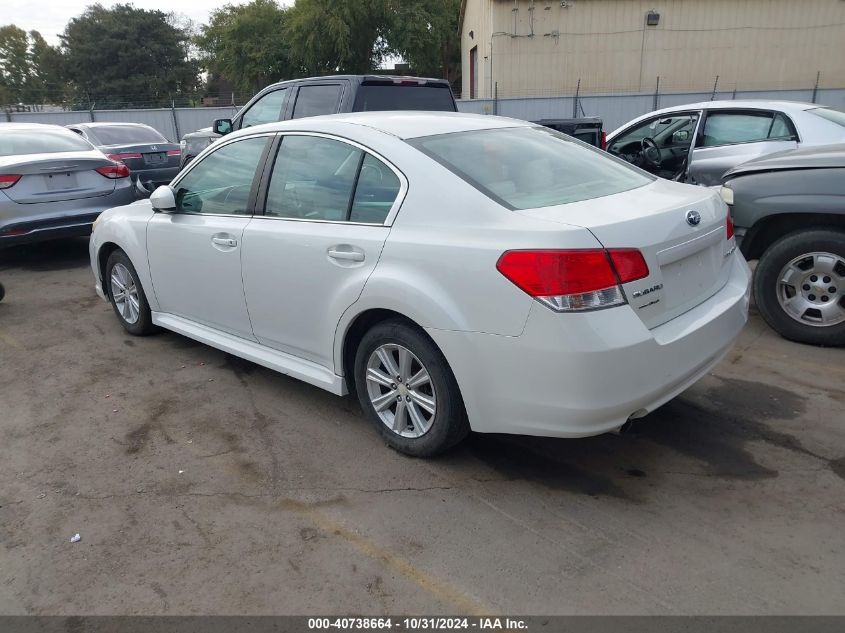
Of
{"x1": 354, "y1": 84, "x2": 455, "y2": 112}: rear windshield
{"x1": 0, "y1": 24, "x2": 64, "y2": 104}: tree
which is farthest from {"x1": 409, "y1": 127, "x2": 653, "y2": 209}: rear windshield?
{"x1": 0, "y1": 24, "x2": 64, "y2": 104}: tree

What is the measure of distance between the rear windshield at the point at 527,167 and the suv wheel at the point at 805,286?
5.30 feet

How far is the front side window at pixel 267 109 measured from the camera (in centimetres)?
834

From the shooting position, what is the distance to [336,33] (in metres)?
34.3

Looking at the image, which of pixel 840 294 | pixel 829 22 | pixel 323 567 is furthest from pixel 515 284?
pixel 829 22

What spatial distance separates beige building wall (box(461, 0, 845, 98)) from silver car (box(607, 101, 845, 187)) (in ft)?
62.2

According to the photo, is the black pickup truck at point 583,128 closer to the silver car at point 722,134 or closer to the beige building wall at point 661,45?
the silver car at point 722,134

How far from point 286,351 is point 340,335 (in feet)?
1.93

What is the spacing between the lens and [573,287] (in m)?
2.69

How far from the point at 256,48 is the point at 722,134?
3839cm

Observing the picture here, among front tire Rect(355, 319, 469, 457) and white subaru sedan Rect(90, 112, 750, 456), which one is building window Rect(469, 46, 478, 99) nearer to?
white subaru sedan Rect(90, 112, 750, 456)

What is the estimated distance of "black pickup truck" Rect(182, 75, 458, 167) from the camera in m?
7.46

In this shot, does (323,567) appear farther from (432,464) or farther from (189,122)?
(189,122)

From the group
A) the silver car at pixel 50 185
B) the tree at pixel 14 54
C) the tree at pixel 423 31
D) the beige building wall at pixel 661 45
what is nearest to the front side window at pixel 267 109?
the silver car at pixel 50 185

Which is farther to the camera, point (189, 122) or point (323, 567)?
point (189, 122)
